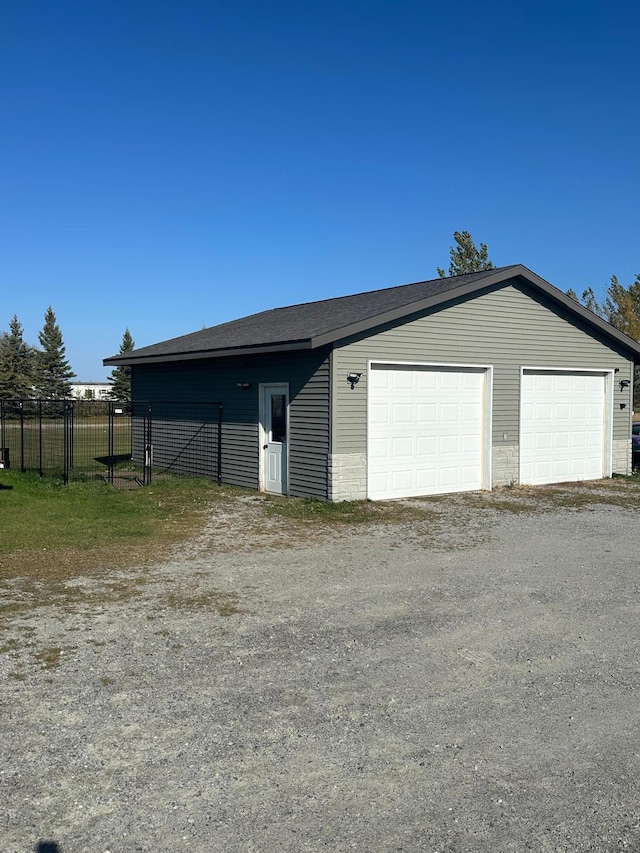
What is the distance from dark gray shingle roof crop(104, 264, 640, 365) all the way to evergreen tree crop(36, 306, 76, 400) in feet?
152

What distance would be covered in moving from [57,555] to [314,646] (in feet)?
14.2

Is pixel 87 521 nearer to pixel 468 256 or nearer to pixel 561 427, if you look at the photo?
pixel 561 427

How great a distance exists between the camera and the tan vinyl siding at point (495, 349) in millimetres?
13250

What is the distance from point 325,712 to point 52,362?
64257mm

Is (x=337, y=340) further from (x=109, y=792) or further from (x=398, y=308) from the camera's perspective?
(x=109, y=792)

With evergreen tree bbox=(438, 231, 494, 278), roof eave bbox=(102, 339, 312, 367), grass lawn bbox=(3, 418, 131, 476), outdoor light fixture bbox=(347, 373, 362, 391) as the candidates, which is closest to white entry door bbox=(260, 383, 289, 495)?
roof eave bbox=(102, 339, 312, 367)

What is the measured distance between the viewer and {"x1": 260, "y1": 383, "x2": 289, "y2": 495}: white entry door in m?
14.3

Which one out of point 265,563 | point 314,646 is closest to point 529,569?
point 265,563

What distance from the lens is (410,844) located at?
3.22 m

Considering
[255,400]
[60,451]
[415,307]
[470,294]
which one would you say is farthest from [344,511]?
[60,451]

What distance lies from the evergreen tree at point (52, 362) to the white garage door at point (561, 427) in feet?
171

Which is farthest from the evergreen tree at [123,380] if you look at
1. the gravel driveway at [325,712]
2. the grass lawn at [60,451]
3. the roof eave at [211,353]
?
the gravel driveway at [325,712]

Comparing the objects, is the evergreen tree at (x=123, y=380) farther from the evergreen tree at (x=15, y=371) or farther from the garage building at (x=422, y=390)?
the garage building at (x=422, y=390)

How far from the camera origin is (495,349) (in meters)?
15.2
